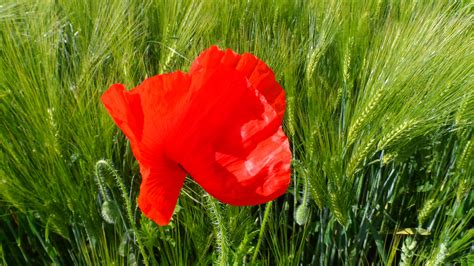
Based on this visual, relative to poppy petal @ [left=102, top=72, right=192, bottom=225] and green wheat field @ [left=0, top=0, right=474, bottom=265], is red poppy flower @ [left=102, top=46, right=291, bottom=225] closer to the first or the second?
poppy petal @ [left=102, top=72, right=192, bottom=225]

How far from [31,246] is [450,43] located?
924 millimetres

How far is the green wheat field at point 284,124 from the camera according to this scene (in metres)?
1.06

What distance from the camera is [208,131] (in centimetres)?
66

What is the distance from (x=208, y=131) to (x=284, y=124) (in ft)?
1.92

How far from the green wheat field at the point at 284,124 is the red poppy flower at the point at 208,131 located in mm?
271

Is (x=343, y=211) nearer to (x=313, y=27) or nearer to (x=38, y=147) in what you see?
(x=313, y=27)

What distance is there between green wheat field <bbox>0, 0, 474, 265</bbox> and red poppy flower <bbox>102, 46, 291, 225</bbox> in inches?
10.7

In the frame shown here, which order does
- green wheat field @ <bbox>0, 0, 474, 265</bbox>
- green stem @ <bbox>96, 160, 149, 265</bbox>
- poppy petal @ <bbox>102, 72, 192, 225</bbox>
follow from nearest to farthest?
poppy petal @ <bbox>102, 72, 192, 225</bbox> → green stem @ <bbox>96, 160, 149, 265</bbox> → green wheat field @ <bbox>0, 0, 474, 265</bbox>

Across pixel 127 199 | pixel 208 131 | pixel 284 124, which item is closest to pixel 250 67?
pixel 208 131

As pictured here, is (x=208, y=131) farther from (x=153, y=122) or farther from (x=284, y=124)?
(x=284, y=124)

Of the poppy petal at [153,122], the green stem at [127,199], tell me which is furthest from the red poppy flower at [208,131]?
the green stem at [127,199]

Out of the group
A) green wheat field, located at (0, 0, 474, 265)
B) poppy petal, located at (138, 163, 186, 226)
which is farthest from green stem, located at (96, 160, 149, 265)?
poppy petal, located at (138, 163, 186, 226)

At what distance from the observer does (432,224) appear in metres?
1.30

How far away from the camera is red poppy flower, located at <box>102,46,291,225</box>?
2.08ft
